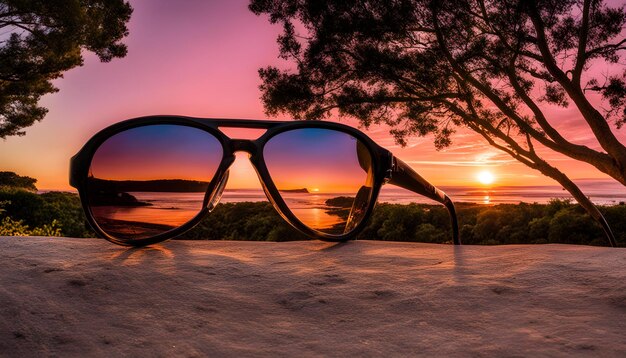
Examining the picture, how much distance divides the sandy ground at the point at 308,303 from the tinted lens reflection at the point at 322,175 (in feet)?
1.24

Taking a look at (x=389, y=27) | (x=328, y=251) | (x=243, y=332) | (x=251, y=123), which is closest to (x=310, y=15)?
(x=389, y=27)

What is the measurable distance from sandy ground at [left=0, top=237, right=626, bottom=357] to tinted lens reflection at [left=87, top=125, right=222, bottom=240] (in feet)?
0.68

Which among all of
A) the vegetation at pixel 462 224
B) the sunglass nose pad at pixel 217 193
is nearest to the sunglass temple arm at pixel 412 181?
the sunglass nose pad at pixel 217 193

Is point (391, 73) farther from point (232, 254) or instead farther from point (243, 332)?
point (243, 332)

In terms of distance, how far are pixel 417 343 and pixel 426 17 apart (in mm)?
5401

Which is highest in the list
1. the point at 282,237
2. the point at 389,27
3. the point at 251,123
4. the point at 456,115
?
the point at 389,27

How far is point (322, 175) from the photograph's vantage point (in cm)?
183

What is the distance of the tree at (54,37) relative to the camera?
26.7 ft

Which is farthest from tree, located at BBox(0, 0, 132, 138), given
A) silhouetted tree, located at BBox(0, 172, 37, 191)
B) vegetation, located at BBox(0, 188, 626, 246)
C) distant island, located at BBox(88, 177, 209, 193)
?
distant island, located at BBox(88, 177, 209, 193)

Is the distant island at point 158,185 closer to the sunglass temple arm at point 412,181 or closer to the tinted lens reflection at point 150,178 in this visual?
the tinted lens reflection at point 150,178

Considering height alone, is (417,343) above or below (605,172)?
below

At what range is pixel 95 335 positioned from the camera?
0.69 metres

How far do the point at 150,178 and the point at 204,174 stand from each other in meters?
0.20

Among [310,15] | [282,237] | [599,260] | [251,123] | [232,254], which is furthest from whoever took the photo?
[310,15]
